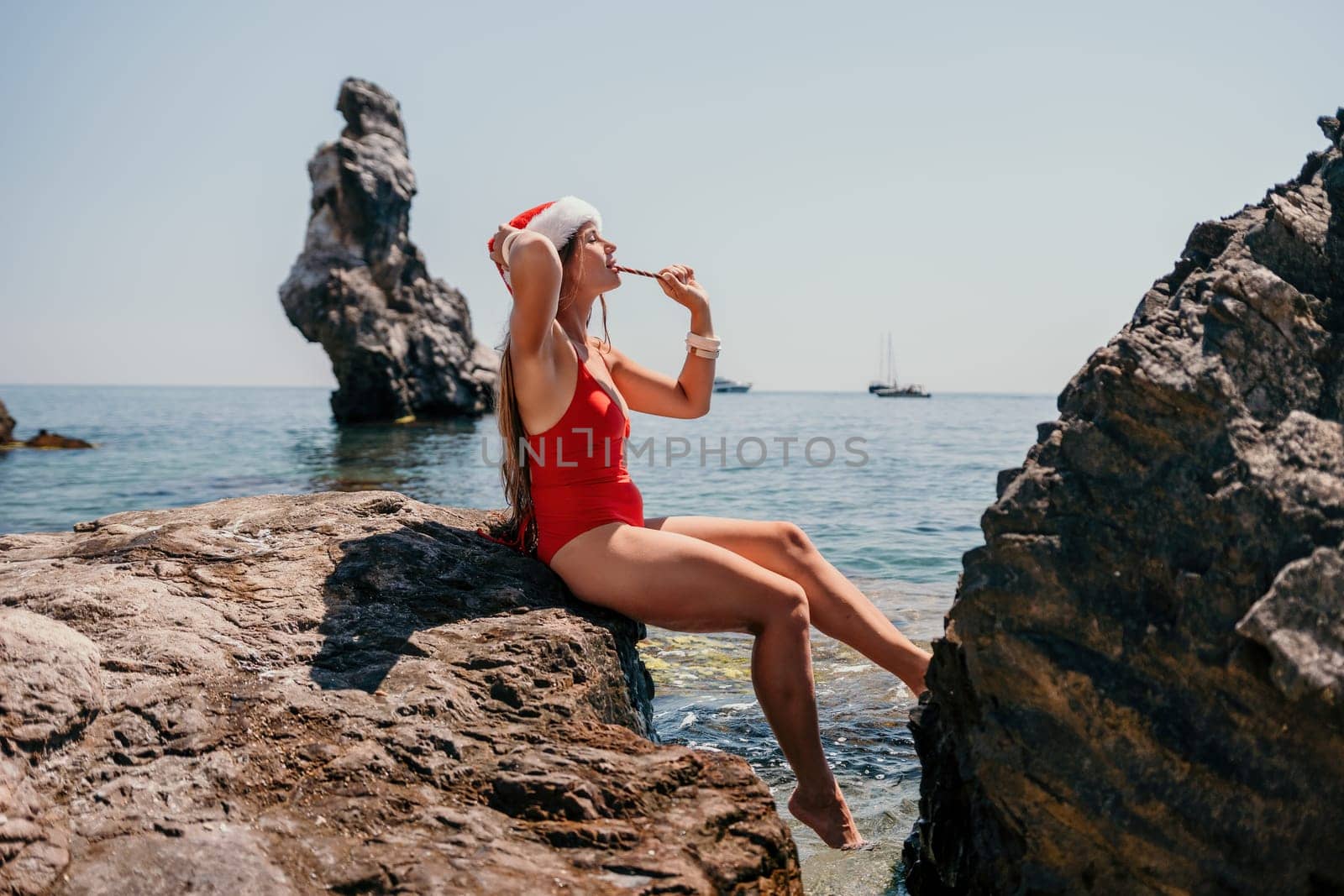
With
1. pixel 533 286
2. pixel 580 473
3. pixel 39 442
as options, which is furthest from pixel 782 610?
pixel 39 442

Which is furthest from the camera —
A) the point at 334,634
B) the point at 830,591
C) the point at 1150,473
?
the point at 830,591

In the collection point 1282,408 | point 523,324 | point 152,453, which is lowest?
point 152,453

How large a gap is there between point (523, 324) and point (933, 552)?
24.8ft

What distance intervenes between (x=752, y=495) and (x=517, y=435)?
12.3 metres

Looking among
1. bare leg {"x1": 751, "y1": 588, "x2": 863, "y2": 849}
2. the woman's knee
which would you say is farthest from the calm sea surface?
the woman's knee

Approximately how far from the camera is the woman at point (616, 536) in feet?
10.9

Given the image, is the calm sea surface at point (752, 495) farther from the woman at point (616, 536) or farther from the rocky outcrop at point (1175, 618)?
the rocky outcrop at point (1175, 618)

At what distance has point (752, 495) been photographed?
15938mm

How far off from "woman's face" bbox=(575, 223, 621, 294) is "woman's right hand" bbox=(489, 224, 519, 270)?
27 centimetres

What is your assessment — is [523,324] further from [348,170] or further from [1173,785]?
[348,170]

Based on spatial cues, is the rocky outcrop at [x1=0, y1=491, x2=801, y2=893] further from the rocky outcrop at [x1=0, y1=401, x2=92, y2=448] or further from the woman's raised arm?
the rocky outcrop at [x1=0, y1=401, x2=92, y2=448]

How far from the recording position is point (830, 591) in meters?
3.72

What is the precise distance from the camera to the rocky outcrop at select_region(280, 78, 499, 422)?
35625 mm

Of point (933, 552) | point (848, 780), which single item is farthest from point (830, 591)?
point (933, 552)
